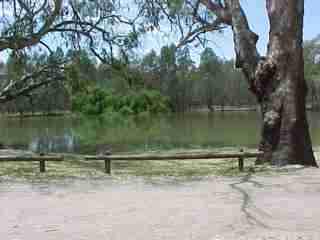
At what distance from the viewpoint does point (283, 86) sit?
43.0 feet

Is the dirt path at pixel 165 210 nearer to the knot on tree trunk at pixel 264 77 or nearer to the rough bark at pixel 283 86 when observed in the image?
the rough bark at pixel 283 86

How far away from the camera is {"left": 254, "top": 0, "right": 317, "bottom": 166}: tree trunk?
42.9 feet

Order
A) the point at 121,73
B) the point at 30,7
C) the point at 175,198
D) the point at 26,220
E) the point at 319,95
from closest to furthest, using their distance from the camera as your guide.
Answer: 1. the point at 26,220
2. the point at 175,198
3. the point at 30,7
4. the point at 121,73
5. the point at 319,95

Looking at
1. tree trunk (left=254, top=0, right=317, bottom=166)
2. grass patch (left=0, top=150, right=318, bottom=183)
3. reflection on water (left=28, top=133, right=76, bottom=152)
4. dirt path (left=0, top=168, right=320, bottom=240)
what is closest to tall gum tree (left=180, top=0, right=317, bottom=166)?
tree trunk (left=254, top=0, right=317, bottom=166)

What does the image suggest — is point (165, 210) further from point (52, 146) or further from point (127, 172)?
point (52, 146)

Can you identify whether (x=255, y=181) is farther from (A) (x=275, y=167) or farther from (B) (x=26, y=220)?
(B) (x=26, y=220)

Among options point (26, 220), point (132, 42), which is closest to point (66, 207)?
point (26, 220)

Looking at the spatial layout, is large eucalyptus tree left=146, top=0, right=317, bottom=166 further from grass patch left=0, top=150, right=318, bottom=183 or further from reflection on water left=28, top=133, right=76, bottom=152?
reflection on water left=28, top=133, right=76, bottom=152

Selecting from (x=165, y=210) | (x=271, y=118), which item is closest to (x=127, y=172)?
(x=271, y=118)

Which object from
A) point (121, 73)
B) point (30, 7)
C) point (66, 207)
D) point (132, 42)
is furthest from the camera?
point (121, 73)

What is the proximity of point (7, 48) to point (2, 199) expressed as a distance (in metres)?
9.17

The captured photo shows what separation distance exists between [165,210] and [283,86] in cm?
658

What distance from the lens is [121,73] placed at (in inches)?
832

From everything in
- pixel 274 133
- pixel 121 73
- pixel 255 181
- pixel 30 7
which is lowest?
pixel 255 181
